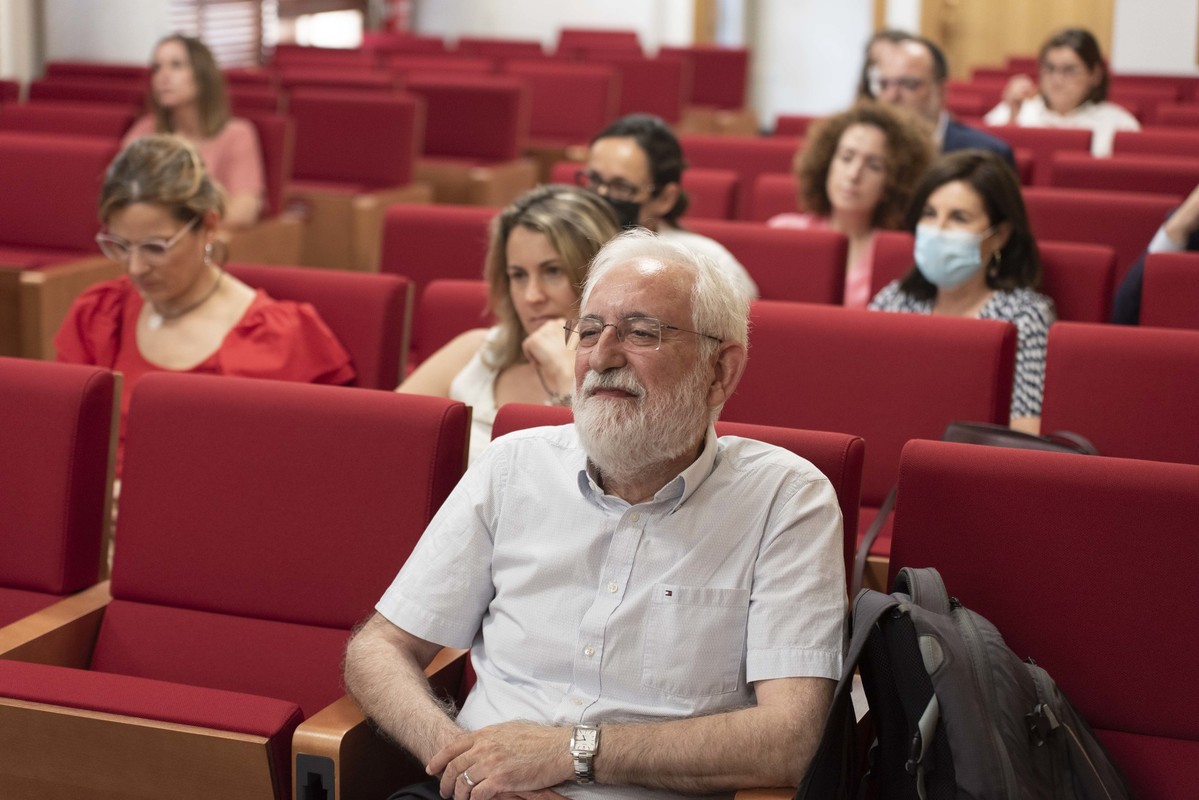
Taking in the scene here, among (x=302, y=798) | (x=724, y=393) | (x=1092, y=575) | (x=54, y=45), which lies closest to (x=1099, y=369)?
(x=1092, y=575)

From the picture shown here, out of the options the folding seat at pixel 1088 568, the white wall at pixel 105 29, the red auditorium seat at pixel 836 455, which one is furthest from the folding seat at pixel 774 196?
the white wall at pixel 105 29

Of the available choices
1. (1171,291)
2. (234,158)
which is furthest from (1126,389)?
(234,158)

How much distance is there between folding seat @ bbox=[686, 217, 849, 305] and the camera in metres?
3.94

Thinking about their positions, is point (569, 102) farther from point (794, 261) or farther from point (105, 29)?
point (794, 261)

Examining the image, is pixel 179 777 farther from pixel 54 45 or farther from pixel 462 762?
pixel 54 45

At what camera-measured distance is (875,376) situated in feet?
9.59

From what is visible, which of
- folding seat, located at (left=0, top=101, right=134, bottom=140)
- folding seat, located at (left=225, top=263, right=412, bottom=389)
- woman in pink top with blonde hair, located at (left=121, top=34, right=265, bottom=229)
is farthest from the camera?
folding seat, located at (left=0, top=101, right=134, bottom=140)

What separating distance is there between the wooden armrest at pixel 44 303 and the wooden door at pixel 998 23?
31.4ft

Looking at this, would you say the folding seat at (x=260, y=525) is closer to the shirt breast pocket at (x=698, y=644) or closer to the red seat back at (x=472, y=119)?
the shirt breast pocket at (x=698, y=644)

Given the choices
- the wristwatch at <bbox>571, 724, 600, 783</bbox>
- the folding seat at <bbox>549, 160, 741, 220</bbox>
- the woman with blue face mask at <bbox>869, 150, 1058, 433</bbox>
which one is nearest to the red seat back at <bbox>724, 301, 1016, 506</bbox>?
the woman with blue face mask at <bbox>869, 150, 1058, 433</bbox>

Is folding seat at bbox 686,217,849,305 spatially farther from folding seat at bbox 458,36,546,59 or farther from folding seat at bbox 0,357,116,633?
folding seat at bbox 458,36,546,59

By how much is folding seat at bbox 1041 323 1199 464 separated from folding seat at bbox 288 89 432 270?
3975mm

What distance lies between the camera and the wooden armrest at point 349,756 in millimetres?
1896

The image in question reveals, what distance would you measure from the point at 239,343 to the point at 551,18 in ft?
33.5
